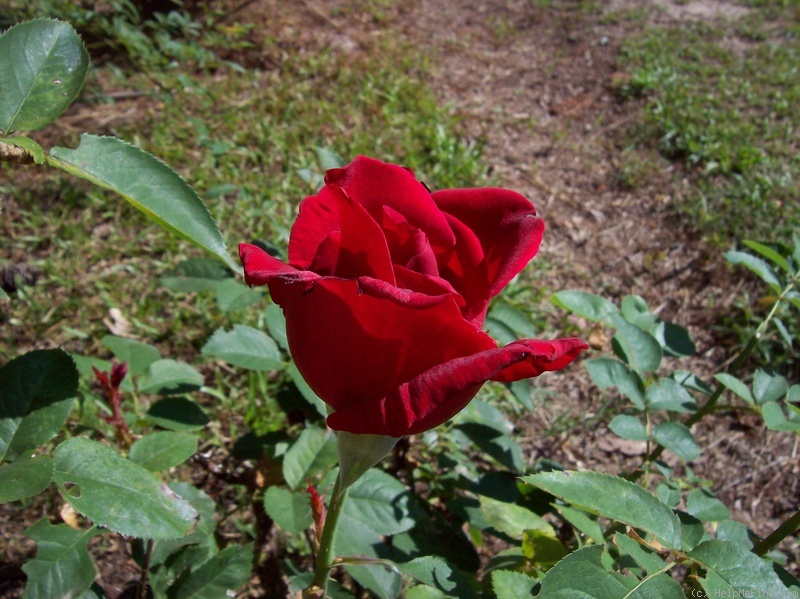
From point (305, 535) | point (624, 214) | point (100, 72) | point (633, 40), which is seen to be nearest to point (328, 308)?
point (305, 535)

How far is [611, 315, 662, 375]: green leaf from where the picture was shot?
3.85 feet

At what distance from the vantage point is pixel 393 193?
698mm

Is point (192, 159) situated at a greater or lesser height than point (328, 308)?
lesser

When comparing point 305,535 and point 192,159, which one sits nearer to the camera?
point 305,535

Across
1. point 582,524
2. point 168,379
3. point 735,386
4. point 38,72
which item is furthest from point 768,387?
point 38,72

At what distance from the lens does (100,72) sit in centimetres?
297

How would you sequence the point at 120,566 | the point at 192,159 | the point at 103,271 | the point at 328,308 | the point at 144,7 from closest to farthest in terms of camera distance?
the point at 328,308 → the point at 120,566 → the point at 103,271 → the point at 192,159 → the point at 144,7

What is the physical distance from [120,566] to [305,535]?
401 millimetres

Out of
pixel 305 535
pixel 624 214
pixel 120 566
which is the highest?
pixel 624 214

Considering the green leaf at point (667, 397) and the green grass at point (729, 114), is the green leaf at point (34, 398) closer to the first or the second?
the green leaf at point (667, 397)

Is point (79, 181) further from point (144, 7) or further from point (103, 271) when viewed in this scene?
point (144, 7)

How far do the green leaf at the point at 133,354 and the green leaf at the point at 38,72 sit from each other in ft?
1.80

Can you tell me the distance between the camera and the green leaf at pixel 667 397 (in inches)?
44.6

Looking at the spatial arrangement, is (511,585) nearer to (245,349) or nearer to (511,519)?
(511,519)
